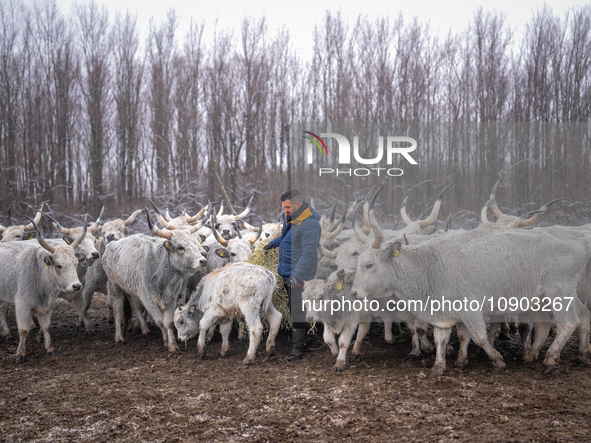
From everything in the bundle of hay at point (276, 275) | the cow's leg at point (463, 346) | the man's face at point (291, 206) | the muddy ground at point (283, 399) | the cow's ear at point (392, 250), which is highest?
the man's face at point (291, 206)

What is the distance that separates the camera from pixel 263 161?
62.7 feet

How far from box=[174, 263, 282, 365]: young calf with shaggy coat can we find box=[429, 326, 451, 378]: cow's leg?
2.10 metres

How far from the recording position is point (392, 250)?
5742 mm

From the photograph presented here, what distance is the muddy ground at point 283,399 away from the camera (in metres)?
3.96

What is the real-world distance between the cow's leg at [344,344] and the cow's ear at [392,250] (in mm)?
962

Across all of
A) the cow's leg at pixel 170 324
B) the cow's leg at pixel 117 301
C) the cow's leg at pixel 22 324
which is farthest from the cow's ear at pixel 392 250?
the cow's leg at pixel 22 324

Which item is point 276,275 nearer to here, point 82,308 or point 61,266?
point 61,266

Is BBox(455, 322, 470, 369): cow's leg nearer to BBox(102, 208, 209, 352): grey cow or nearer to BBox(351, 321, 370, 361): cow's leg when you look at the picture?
BBox(351, 321, 370, 361): cow's leg

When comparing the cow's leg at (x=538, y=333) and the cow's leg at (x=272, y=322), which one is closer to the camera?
the cow's leg at (x=538, y=333)

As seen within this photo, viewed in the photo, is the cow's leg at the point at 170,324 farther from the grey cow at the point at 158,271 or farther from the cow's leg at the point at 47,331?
the cow's leg at the point at 47,331

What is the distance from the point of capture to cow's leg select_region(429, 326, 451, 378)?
17.4 ft

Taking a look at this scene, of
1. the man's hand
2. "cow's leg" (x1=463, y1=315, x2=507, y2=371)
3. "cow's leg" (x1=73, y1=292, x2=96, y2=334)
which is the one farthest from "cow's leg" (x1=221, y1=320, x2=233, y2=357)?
"cow's leg" (x1=463, y1=315, x2=507, y2=371)

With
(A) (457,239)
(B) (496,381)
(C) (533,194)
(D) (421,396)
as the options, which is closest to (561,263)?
(A) (457,239)

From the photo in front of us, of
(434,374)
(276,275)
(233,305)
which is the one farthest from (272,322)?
(434,374)
